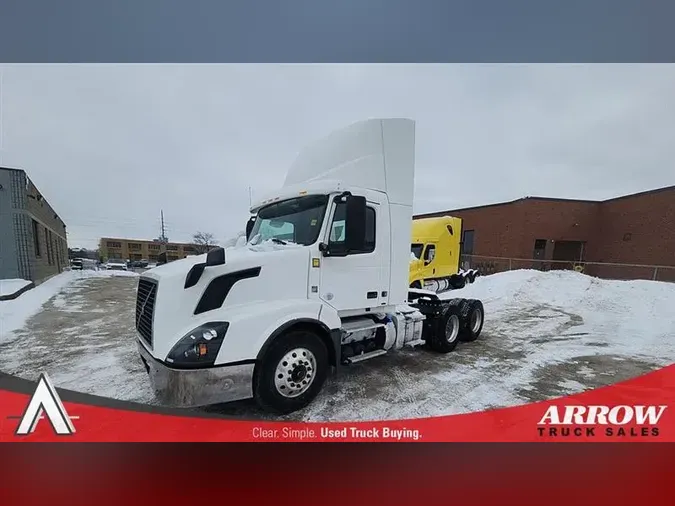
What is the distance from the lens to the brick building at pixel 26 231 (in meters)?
1.80

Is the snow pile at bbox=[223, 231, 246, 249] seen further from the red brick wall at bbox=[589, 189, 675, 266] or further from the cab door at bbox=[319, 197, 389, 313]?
the red brick wall at bbox=[589, 189, 675, 266]

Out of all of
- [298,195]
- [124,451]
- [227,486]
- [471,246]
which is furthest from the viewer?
[471,246]

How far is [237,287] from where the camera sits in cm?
192

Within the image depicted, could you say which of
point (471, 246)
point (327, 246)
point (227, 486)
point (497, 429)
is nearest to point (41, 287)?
point (227, 486)

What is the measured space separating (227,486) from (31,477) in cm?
139

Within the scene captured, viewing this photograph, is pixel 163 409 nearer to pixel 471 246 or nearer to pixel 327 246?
pixel 327 246

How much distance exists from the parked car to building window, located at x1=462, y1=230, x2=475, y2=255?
251 inches

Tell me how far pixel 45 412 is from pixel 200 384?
1.24 metres

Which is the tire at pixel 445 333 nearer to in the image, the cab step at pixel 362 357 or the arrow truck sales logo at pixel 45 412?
the cab step at pixel 362 357

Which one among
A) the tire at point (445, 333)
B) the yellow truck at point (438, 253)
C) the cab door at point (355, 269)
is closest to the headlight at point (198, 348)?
the cab door at point (355, 269)

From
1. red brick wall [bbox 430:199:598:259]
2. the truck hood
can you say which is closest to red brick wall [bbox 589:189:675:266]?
red brick wall [bbox 430:199:598:259]

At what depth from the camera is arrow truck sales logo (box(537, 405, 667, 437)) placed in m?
2.03

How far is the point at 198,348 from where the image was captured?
1.71 metres

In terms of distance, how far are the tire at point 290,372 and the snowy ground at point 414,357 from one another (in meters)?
0.17
